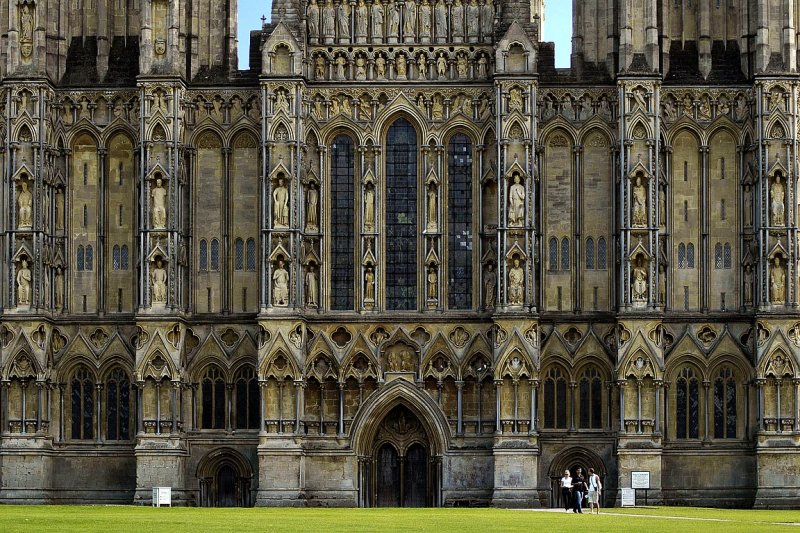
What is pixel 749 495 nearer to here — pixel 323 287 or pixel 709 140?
pixel 709 140

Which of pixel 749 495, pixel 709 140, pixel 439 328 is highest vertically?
pixel 709 140

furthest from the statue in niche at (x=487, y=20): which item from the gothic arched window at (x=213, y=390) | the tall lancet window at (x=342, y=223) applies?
the gothic arched window at (x=213, y=390)

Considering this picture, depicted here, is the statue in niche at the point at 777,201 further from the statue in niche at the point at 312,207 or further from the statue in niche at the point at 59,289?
the statue in niche at the point at 59,289

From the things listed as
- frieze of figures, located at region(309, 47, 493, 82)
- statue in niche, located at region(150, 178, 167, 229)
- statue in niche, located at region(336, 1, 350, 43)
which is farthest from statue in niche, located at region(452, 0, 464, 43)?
statue in niche, located at region(150, 178, 167, 229)

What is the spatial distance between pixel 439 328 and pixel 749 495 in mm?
13248

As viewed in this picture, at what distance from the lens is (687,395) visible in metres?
67.4

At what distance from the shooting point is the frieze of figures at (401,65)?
6831 cm

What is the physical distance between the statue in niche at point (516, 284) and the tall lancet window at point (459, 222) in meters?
2.40

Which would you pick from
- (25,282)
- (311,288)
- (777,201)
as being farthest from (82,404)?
(777,201)

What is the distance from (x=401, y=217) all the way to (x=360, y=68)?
6001 mm

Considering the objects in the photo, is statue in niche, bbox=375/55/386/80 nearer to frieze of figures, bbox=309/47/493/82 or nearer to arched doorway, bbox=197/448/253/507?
frieze of figures, bbox=309/47/493/82

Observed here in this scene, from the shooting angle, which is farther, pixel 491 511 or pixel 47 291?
pixel 47 291

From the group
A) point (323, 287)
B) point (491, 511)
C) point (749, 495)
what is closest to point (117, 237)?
point (323, 287)

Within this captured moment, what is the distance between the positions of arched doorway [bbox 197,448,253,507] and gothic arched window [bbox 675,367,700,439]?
54.2ft
